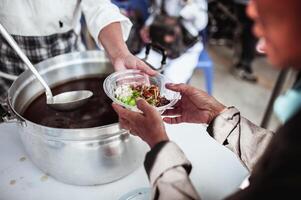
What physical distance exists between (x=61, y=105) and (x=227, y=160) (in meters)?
0.57

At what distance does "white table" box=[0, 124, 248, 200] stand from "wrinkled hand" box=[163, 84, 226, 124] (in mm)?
113

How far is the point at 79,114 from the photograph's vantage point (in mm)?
921

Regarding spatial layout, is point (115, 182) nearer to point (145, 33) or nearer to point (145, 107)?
point (145, 107)

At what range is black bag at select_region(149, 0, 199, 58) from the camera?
2.14 meters

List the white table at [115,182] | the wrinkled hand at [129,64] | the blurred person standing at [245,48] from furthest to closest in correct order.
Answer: the blurred person standing at [245,48], the wrinkled hand at [129,64], the white table at [115,182]

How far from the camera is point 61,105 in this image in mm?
924

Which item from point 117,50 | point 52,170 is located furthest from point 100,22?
point 52,170

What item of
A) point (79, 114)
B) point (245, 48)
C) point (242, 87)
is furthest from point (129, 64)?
point (245, 48)

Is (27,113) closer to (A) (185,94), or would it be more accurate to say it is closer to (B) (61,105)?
(B) (61,105)

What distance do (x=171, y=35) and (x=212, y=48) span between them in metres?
1.38

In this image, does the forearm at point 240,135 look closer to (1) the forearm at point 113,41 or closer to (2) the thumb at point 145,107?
(2) the thumb at point 145,107

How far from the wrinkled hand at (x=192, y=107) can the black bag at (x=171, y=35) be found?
1190 mm

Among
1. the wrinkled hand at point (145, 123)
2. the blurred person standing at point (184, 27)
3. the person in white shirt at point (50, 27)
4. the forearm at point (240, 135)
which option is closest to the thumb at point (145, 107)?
the wrinkled hand at point (145, 123)

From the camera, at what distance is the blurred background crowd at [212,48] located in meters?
2.05
